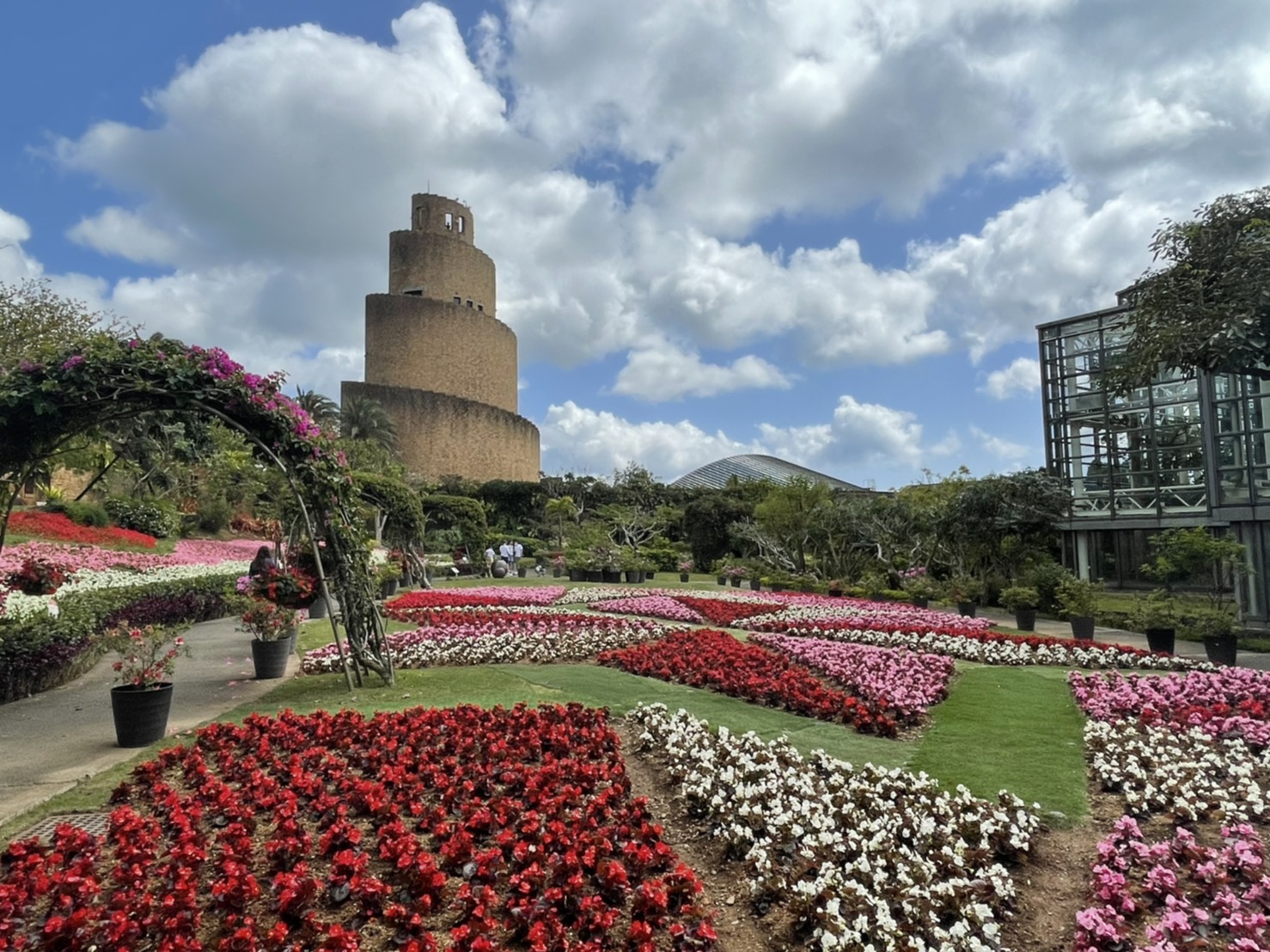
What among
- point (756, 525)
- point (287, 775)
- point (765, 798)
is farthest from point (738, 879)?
point (756, 525)

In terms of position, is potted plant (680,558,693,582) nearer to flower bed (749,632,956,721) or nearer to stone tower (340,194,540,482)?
flower bed (749,632,956,721)

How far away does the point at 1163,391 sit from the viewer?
2111 cm

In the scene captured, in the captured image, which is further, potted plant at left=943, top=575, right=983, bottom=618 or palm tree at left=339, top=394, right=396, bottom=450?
palm tree at left=339, top=394, right=396, bottom=450

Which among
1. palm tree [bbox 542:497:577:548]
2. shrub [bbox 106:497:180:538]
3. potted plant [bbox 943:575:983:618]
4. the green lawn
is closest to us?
the green lawn

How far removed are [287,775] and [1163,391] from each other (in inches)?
940

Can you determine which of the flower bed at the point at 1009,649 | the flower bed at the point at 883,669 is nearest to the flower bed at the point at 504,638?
the flower bed at the point at 883,669

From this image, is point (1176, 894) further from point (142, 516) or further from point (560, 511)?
point (560, 511)

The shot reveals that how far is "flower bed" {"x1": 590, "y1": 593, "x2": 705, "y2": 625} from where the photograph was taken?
13625mm

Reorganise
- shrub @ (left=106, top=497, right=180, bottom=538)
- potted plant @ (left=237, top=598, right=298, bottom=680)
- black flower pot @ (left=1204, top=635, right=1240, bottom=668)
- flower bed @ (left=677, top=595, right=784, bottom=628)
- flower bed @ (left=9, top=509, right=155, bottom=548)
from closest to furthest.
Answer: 1. potted plant @ (left=237, top=598, right=298, bottom=680)
2. black flower pot @ (left=1204, top=635, right=1240, bottom=668)
3. flower bed @ (left=677, top=595, right=784, bottom=628)
4. flower bed @ (left=9, top=509, right=155, bottom=548)
5. shrub @ (left=106, top=497, right=180, bottom=538)

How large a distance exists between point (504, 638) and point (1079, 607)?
30.3ft

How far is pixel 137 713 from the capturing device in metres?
5.66

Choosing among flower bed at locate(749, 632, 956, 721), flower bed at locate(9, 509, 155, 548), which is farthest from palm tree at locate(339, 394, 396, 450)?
flower bed at locate(749, 632, 956, 721)

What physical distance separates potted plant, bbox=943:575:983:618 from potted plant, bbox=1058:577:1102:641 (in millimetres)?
1727

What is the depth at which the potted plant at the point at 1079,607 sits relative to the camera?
11.9m
